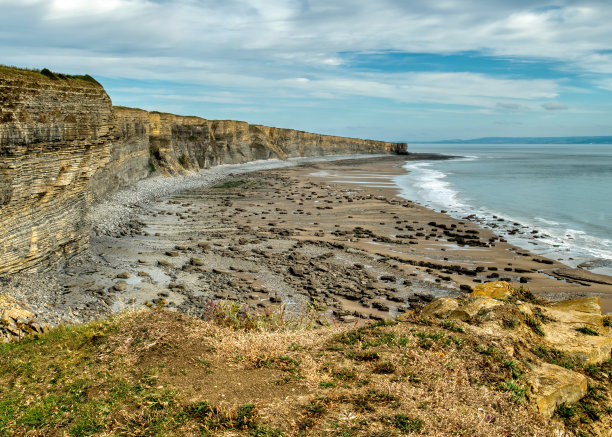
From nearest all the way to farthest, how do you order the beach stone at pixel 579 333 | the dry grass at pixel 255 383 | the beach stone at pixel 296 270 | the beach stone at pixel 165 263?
the dry grass at pixel 255 383 → the beach stone at pixel 579 333 → the beach stone at pixel 296 270 → the beach stone at pixel 165 263

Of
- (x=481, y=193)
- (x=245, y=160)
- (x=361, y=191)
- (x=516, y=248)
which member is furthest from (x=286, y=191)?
(x=245, y=160)

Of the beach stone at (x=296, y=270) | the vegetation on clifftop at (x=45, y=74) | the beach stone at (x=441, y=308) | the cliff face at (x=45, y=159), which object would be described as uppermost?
the vegetation on clifftop at (x=45, y=74)

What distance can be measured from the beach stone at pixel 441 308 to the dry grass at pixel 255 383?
126 centimetres

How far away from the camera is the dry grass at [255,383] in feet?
18.2

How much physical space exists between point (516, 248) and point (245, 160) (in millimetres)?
67401

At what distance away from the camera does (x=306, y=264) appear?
20141 millimetres

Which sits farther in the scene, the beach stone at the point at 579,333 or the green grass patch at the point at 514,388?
the beach stone at the point at 579,333

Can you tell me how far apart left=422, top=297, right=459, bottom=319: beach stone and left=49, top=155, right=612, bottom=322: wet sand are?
5.03 m

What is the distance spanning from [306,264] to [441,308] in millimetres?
11020

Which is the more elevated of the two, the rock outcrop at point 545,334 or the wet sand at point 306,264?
the rock outcrop at point 545,334

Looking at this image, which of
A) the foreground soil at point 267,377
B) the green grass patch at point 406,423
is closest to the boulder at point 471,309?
the foreground soil at point 267,377

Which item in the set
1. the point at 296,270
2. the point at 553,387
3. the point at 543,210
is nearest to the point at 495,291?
the point at 553,387

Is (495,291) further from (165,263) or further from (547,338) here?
(165,263)

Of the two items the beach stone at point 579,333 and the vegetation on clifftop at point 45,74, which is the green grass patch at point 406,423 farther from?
the vegetation on clifftop at point 45,74
